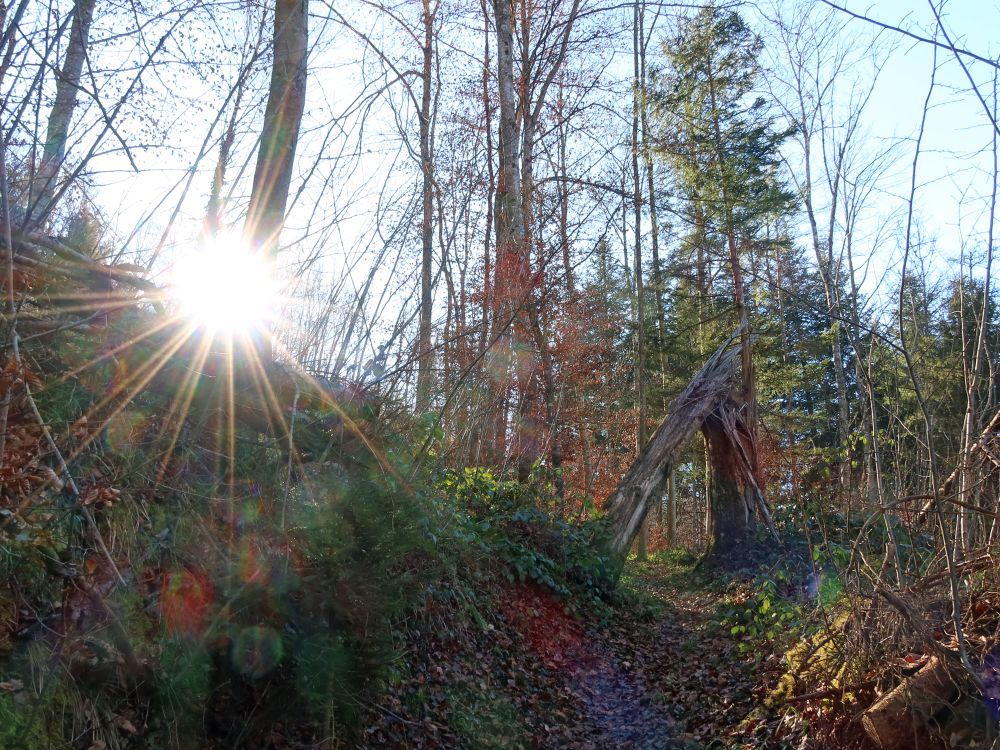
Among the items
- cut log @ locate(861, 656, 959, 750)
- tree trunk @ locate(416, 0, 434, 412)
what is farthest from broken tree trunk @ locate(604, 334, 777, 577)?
cut log @ locate(861, 656, 959, 750)

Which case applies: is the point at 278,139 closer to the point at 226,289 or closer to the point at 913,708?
the point at 226,289

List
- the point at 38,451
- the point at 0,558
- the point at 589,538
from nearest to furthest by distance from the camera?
the point at 0,558
the point at 38,451
the point at 589,538

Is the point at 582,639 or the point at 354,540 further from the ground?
the point at 354,540

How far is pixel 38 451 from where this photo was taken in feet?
Answer: 11.2

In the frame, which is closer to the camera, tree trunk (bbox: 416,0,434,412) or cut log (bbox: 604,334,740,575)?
cut log (bbox: 604,334,740,575)

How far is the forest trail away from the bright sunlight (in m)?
2.83

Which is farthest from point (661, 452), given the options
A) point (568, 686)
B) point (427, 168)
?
point (427, 168)

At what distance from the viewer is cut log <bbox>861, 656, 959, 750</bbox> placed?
371 centimetres

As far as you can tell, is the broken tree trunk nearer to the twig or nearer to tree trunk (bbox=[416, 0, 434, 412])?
tree trunk (bbox=[416, 0, 434, 412])

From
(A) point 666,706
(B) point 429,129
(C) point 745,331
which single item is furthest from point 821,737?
(B) point 429,129

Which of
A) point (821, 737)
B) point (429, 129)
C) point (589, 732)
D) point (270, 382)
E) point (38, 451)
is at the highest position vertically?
point (429, 129)

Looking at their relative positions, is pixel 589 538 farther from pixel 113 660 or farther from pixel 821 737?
pixel 113 660

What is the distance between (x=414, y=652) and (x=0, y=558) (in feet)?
10.0

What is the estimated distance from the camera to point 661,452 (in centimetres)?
1068
